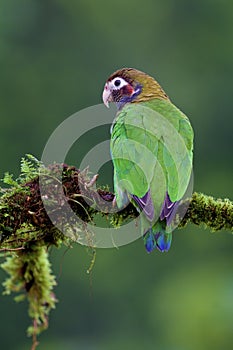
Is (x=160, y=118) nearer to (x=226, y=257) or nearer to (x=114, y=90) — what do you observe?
(x=114, y=90)

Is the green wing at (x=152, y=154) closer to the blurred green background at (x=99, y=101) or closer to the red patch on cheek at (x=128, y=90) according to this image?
the red patch on cheek at (x=128, y=90)

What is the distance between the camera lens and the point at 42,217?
5.28m

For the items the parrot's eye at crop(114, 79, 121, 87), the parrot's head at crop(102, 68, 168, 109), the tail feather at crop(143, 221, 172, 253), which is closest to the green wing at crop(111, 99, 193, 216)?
the tail feather at crop(143, 221, 172, 253)

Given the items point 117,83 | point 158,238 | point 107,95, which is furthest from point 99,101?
point 158,238

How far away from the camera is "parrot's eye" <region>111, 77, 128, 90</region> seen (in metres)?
7.30

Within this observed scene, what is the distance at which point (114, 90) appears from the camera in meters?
7.32

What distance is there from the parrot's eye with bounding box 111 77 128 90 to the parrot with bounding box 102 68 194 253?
59 cm

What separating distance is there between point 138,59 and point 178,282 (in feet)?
22.1

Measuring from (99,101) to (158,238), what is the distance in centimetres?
1599

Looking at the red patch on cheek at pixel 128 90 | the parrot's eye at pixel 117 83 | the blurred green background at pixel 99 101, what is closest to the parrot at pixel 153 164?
the red patch on cheek at pixel 128 90

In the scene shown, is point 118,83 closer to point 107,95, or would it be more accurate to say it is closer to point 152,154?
point 107,95

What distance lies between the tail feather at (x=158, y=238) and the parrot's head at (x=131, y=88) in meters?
1.46

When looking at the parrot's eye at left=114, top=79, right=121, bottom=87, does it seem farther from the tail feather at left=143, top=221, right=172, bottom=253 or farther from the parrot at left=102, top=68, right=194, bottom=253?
the tail feather at left=143, top=221, right=172, bottom=253

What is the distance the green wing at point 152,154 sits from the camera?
5.92 meters
